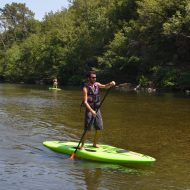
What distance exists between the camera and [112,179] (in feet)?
33.5

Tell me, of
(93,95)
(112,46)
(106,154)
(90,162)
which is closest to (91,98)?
(93,95)

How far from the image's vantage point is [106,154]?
11.8 m

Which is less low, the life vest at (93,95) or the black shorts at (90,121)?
the life vest at (93,95)

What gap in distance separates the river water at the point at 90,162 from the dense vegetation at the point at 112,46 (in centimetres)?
2663

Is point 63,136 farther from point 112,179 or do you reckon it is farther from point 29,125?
point 112,179

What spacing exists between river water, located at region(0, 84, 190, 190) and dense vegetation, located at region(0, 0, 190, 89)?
2663 centimetres

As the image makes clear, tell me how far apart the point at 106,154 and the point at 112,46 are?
48778 mm

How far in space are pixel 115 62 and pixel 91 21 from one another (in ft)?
55.5

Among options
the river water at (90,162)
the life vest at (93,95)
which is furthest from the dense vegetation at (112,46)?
the life vest at (93,95)

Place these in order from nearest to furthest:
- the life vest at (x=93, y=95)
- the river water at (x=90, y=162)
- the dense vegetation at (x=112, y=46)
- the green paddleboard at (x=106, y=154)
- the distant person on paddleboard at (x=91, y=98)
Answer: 1. the river water at (x=90, y=162)
2. the green paddleboard at (x=106, y=154)
3. the distant person on paddleboard at (x=91, y=98)
4. the life vest at (x=93, y=95)
5. the dense vegetation at (x=112, y=46)

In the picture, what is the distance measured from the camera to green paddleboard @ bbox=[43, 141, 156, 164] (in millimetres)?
11328

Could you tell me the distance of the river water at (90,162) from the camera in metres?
9.91

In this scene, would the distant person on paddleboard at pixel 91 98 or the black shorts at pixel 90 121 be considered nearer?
the distant person on paddleboard at pixel 91 98

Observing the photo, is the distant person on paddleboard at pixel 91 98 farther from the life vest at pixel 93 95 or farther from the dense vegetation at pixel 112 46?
the dense vegetation at pixel 112 46
